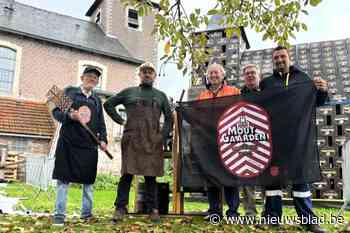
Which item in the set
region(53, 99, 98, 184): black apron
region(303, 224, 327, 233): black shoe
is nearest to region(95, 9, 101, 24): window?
region(53, 99, 98, 184): black apron

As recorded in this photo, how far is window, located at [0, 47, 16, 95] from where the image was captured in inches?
886

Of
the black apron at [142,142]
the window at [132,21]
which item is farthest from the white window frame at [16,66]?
the black apron at [142,142]

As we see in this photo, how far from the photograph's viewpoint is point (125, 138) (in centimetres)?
491

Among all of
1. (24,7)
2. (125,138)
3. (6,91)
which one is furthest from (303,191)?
(24,7)

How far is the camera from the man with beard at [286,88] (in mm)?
4465

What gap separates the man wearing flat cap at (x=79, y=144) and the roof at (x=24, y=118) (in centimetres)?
1449

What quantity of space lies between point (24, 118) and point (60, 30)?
882 centimetres

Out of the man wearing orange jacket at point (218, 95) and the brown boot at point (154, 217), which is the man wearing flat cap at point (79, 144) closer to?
the brown boot at point (154, 217)

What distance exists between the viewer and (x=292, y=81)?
4.86m

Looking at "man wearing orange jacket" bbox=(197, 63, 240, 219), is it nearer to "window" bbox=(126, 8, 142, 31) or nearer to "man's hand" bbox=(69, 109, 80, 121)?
"man's hand" bbox=(69, 109, 80, 121)

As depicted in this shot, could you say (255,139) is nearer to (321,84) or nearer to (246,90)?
(246,90)

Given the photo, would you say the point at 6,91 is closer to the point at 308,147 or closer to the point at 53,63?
the point at 53,63

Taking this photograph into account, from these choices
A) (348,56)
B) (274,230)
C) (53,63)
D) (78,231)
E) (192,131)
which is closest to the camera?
(78,231)

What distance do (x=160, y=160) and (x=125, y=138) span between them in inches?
21.7
